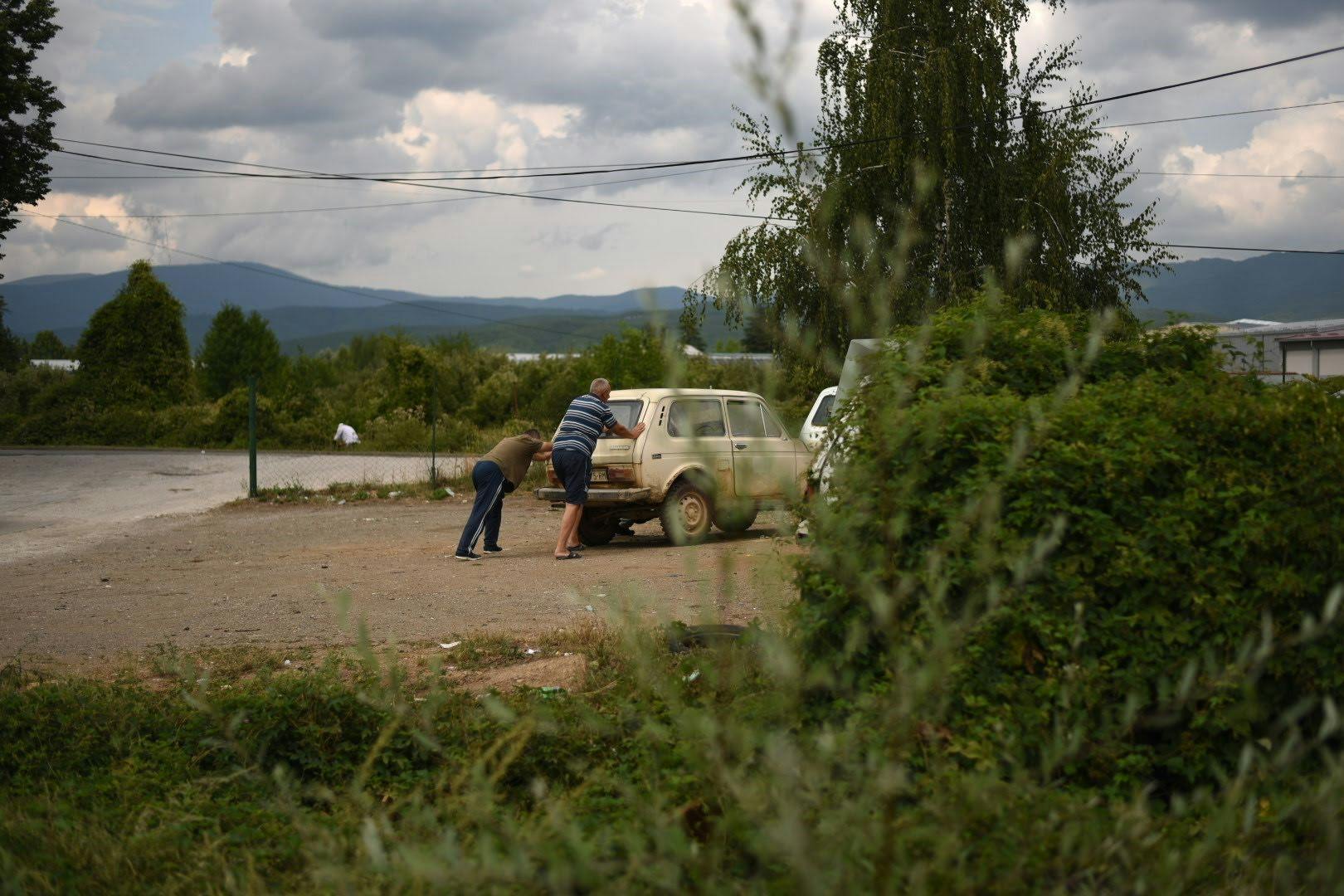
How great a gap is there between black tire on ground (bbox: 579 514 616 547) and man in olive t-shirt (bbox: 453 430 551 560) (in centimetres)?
130

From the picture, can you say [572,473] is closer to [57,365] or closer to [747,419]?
[747,419]

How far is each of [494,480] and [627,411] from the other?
202 cm

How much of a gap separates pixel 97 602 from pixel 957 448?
325 inches

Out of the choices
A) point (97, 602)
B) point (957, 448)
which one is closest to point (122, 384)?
point (97, 602)

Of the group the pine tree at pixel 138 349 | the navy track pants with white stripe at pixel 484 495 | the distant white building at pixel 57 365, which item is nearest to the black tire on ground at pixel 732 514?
the navy track pants with white stripe at pixel 484 495

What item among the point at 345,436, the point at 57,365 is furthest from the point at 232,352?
the point at 345,436

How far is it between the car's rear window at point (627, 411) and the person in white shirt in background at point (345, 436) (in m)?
23.0

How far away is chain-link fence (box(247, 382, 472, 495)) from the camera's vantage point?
21.4m

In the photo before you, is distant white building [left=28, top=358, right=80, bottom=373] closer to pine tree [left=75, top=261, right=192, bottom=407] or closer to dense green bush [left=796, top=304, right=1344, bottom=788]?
pine tree [left=75, top=261, right=192, bottom=407]

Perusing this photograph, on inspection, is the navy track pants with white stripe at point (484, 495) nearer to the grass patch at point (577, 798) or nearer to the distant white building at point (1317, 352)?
the grass patch at point (577, 798)

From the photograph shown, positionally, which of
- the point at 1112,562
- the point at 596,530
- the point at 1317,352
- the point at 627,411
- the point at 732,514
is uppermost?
the point at 1317,352

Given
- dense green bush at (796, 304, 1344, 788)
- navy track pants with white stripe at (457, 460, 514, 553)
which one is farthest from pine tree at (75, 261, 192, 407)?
dense green bush at (796, 304, 1344, 788)

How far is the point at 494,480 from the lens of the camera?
41.9 feet

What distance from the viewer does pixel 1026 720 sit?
12.1 ft
